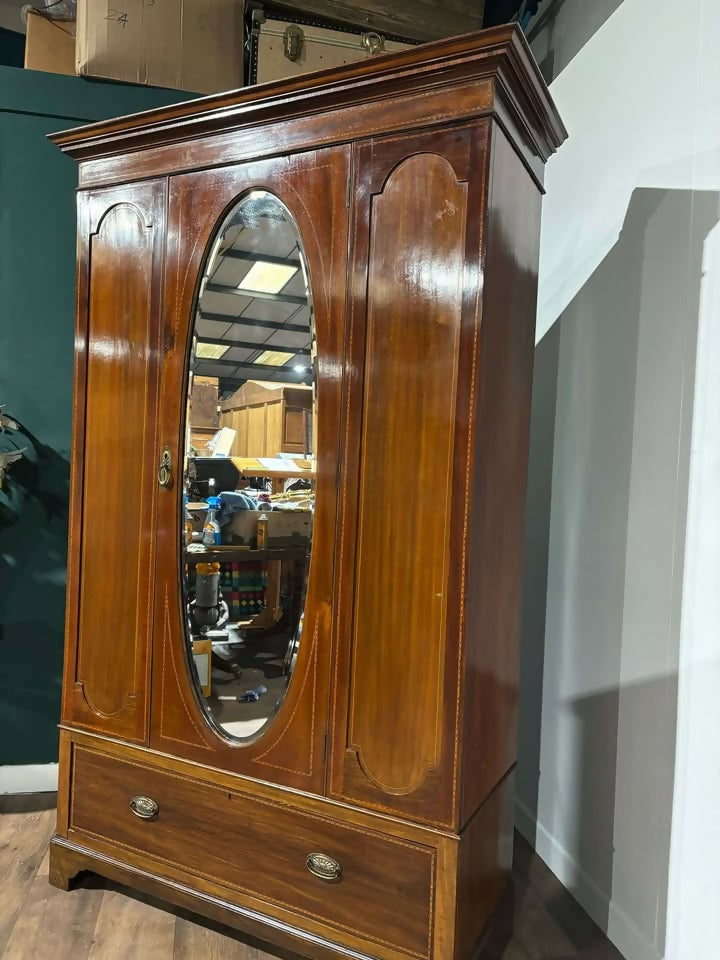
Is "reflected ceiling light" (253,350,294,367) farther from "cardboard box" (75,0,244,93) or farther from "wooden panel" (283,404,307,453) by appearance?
"cardboard box" (75,0,244,93)

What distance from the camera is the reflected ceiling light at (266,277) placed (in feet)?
5.33

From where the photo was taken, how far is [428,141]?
1.44 m

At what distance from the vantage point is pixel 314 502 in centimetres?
159

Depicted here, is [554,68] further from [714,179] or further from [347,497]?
[347,497]

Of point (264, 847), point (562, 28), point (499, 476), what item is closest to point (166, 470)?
point (499, 476)

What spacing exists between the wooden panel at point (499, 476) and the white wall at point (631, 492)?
234 mm

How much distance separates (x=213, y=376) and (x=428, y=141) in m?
0.73

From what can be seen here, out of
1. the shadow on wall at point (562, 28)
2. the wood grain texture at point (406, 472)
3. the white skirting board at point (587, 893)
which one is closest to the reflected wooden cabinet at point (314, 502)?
the wood grain texture at point (406, 472)

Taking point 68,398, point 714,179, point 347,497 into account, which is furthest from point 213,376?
point 714,179

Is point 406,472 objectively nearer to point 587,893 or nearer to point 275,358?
point 275,358

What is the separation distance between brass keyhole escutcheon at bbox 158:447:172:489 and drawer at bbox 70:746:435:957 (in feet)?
2.41

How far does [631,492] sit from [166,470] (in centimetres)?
116

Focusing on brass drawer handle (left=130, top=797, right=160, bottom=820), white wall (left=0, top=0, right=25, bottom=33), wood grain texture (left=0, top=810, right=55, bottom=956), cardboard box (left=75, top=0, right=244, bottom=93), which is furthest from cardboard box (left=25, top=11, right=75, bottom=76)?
wood grain texture (left=0, top=810, right=55, bottom=956)

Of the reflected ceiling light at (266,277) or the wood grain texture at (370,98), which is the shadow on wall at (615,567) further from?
A: the reflected ceiling light at (266,277)
